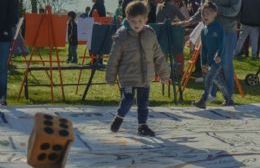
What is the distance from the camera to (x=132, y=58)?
7367 mm

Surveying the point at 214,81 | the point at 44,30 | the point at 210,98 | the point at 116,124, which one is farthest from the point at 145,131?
the point at 44,30

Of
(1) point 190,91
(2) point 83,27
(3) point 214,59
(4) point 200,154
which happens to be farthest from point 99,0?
(4) point 200,154

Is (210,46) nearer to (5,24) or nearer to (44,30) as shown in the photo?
(44,30)

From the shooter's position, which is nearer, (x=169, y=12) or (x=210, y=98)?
(x=210, y=98)

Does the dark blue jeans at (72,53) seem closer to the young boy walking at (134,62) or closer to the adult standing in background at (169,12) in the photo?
the adult standing in background at (169,12)

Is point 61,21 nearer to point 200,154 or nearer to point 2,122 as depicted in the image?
point 2,122

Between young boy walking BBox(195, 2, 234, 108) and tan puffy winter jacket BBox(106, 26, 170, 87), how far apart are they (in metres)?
1.97

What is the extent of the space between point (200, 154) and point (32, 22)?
450cm


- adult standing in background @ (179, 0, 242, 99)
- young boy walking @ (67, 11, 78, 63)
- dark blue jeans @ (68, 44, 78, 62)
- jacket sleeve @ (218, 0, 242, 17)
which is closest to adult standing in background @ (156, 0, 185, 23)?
adult standing in background @ (179, 0, 242, 99)

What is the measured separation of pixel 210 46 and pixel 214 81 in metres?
0.75

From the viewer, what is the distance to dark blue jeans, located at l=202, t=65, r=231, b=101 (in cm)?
950

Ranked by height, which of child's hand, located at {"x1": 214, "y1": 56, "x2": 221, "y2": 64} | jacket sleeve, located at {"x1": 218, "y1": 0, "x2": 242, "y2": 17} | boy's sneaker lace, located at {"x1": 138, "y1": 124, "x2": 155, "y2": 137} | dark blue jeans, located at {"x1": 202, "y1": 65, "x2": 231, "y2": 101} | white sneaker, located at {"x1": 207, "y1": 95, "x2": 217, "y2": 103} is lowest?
white sneaker, located at {"x1": 207, "y1": 95, "x2": 217, "y2": 103}

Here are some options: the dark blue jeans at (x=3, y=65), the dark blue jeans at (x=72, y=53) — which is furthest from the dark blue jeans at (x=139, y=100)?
the dark blue jeans at (x=72, y=53)

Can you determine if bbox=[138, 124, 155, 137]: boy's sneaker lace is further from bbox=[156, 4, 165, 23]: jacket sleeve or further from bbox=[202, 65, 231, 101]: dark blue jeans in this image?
bbox=[156, 4, 165, 23]: jacket sleeve
